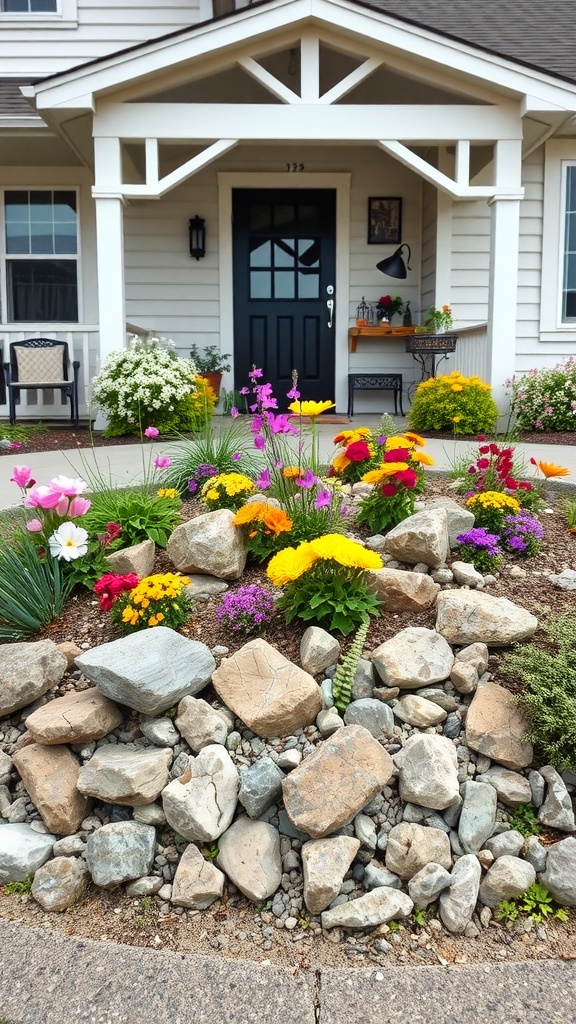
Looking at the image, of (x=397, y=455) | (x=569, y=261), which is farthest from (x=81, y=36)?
(x=397, y=455)

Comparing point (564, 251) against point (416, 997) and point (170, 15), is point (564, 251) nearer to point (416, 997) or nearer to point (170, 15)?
point (170, 15)

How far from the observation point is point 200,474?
11.6ft

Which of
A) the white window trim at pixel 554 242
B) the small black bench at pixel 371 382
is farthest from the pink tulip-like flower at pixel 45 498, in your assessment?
the white window trim at pixel 554 242

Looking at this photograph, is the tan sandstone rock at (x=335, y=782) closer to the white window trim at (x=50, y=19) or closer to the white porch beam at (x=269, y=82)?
the white porch beam at (x=269, y=82)

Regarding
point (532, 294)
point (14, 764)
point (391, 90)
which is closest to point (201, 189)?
point (391, 90)

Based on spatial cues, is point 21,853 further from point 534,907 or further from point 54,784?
point 534,907

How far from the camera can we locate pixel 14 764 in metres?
2.19

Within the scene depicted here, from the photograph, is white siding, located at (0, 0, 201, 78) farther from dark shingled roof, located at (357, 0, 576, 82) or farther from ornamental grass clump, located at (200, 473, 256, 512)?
ornamental grass clump, located at (200, 473, 256, 512)

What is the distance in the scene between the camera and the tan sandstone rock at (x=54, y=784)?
2.02m

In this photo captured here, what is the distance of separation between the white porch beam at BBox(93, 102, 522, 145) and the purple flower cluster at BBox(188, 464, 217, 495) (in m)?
4.00

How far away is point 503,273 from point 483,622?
17.1 ft

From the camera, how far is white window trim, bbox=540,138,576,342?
7.70 meters

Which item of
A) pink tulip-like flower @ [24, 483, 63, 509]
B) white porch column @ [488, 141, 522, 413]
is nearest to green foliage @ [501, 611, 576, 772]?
pink tulip-like flower @ [24, 483, 63, 509]

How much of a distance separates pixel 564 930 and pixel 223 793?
835 millimetres
